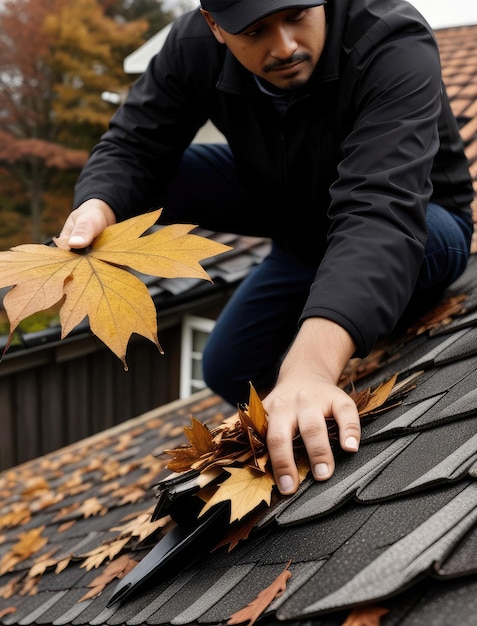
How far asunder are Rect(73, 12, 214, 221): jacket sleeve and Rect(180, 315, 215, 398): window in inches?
183

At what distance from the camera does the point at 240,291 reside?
2875 mm

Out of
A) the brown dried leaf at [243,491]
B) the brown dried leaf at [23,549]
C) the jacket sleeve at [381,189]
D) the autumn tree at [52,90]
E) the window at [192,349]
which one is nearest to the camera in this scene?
the brown dried leaf at [243,491]

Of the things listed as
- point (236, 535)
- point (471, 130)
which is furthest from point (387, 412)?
point (471, 130)

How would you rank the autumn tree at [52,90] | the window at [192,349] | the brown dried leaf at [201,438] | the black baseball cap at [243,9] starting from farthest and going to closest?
the autumn tree at [52,90] → the window at [192,349] → the black baseball cap at [243,9] → the brown dried leaf at [201,438]

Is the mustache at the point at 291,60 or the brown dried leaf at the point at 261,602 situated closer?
the brown dried leaf at the point at 261,602

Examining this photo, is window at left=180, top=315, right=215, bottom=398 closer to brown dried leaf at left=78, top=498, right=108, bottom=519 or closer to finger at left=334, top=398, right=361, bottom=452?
brown dried leaf at left=78, top=498, right=108, bottom=519

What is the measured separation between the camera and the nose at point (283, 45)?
5.33 feet

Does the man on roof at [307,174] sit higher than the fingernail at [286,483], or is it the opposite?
the man on roof at [307,174]

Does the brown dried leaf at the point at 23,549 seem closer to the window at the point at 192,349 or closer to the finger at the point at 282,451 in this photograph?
the finger at the point at 282,451

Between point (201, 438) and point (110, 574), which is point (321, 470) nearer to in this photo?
point (201, 438)

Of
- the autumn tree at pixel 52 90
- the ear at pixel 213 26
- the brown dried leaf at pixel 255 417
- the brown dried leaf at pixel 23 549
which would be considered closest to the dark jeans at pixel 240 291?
the ear at pixel 213 26

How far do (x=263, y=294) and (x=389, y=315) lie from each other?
1.38 meters

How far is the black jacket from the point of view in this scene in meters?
1.41

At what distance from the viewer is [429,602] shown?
0.75 metres
